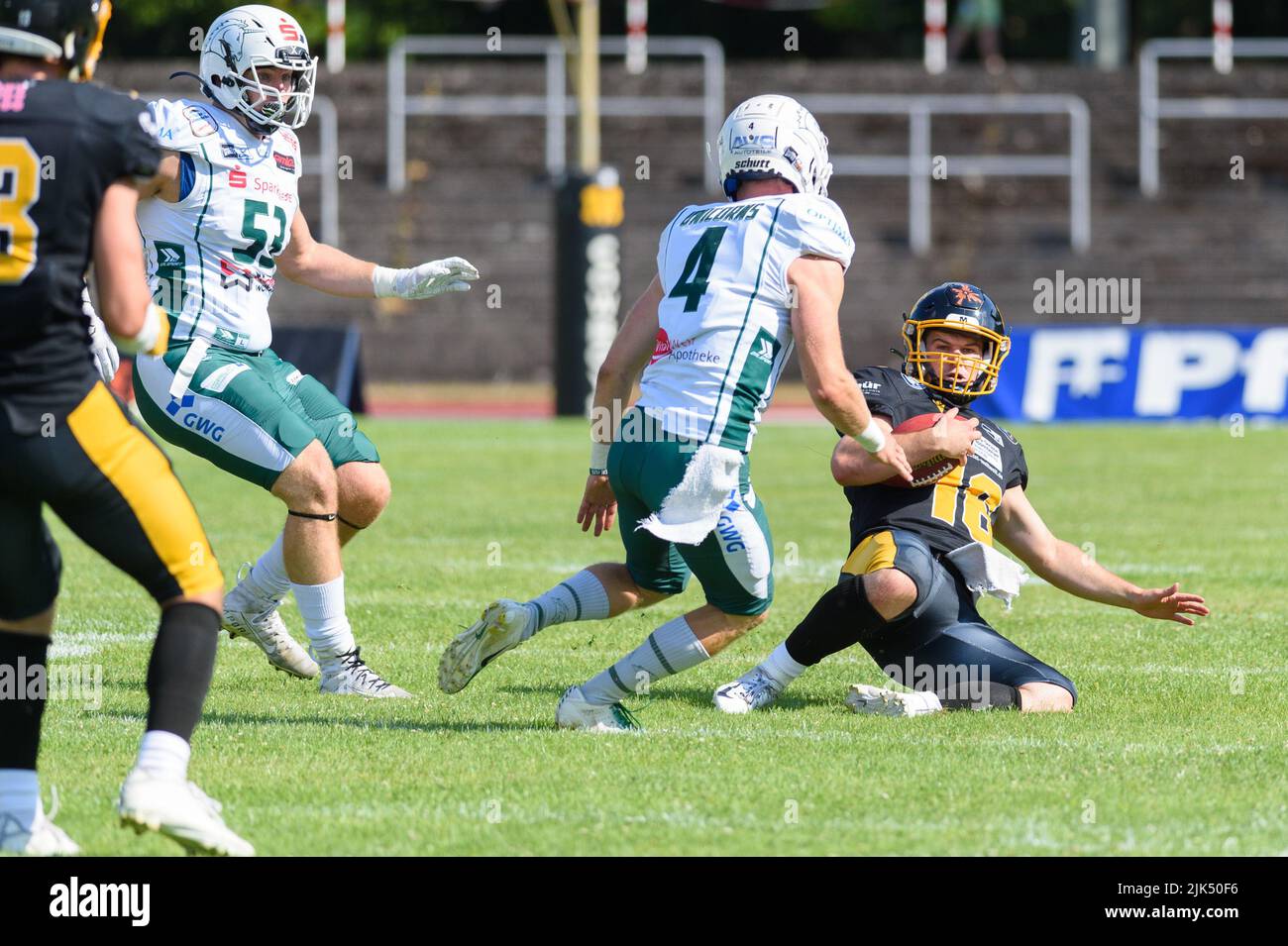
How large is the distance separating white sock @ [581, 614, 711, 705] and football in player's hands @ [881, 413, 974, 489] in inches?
31.5

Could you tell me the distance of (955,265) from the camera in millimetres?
25078

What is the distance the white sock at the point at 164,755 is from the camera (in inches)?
160

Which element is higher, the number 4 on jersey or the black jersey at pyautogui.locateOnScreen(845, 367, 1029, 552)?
the number 4 on jersey

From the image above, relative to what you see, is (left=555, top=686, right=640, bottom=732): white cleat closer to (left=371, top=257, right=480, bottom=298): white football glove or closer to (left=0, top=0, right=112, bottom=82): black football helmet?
(left=371, top=257, right=480, bottom=298): white football glove

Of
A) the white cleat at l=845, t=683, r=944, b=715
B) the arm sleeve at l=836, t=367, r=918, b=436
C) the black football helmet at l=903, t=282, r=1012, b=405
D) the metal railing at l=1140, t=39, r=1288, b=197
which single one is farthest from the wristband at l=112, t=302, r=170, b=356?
the metal railing at l=1140, t=39, r=1288, b=197

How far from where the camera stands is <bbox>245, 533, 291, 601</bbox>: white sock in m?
6.54

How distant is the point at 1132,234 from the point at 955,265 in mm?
2504

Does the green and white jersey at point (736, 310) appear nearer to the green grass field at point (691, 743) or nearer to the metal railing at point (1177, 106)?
the green grass field at point (691, 743)

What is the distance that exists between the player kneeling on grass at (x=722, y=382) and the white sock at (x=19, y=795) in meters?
1.69

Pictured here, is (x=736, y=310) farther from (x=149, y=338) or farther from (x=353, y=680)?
(x=353, y=680)

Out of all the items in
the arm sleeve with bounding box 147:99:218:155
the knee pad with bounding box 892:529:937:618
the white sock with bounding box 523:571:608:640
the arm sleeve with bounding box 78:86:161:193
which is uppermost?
the arm sleeve with bounding box 147:99:218:155


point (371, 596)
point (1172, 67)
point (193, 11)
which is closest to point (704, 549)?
point (371, 596)
